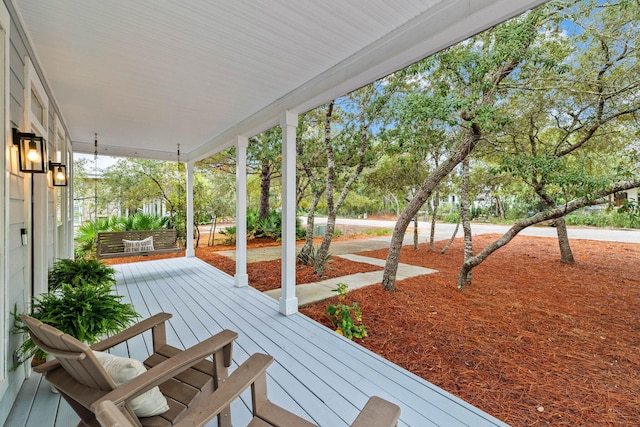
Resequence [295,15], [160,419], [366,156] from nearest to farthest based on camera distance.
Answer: [160,419], [295,15], [366,156]

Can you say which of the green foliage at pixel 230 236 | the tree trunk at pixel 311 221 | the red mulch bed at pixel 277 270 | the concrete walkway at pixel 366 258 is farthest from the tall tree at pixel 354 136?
the green foliage at pixel 230 236

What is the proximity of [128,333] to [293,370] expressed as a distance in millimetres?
1210

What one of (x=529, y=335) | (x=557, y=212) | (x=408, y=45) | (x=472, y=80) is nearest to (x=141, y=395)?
(x=408, y=45)

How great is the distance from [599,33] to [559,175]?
177cm

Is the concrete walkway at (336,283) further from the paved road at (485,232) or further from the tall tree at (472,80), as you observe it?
the paved road at (485,232)

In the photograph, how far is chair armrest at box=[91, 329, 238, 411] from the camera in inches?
39.5

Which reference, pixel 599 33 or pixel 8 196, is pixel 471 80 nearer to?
pixel 599 33

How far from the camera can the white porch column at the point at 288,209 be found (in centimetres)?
333

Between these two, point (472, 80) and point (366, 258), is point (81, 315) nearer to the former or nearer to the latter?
point (472, 80)

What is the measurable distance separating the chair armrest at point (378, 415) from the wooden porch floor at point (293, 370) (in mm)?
786

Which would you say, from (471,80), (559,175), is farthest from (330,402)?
(471,80)

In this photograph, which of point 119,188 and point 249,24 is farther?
point 119,188

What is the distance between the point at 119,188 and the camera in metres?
8.69

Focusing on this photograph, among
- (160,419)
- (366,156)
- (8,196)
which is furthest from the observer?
(366,156)
